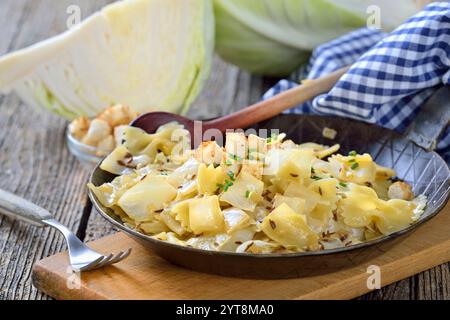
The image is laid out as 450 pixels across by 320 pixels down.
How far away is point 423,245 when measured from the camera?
7.19 feet

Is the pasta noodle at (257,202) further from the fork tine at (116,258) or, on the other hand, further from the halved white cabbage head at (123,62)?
the halved white cabbage head at (123,62)

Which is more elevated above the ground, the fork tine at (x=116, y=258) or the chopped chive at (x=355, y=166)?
the chopped chive at (x=355, y=166)

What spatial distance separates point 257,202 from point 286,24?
174 cm

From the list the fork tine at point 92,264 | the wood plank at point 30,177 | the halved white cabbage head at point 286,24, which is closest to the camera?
the fork tine at point 92,264

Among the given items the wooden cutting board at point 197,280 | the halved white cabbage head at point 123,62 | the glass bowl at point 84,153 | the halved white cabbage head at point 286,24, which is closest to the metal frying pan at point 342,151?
the wooden cutting board at point 197,280

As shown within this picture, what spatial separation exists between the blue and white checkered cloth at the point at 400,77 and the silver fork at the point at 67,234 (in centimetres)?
106

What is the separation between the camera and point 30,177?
2918 millimetres

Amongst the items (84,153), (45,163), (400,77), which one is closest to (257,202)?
(400,77)

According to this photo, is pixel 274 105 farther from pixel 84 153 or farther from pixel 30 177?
pixel 30 177

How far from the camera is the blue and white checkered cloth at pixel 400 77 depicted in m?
2.61

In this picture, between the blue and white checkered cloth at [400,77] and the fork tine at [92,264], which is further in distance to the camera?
the blue and white checkered cloth at [400,77]

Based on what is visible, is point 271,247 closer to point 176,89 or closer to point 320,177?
point 320,177
